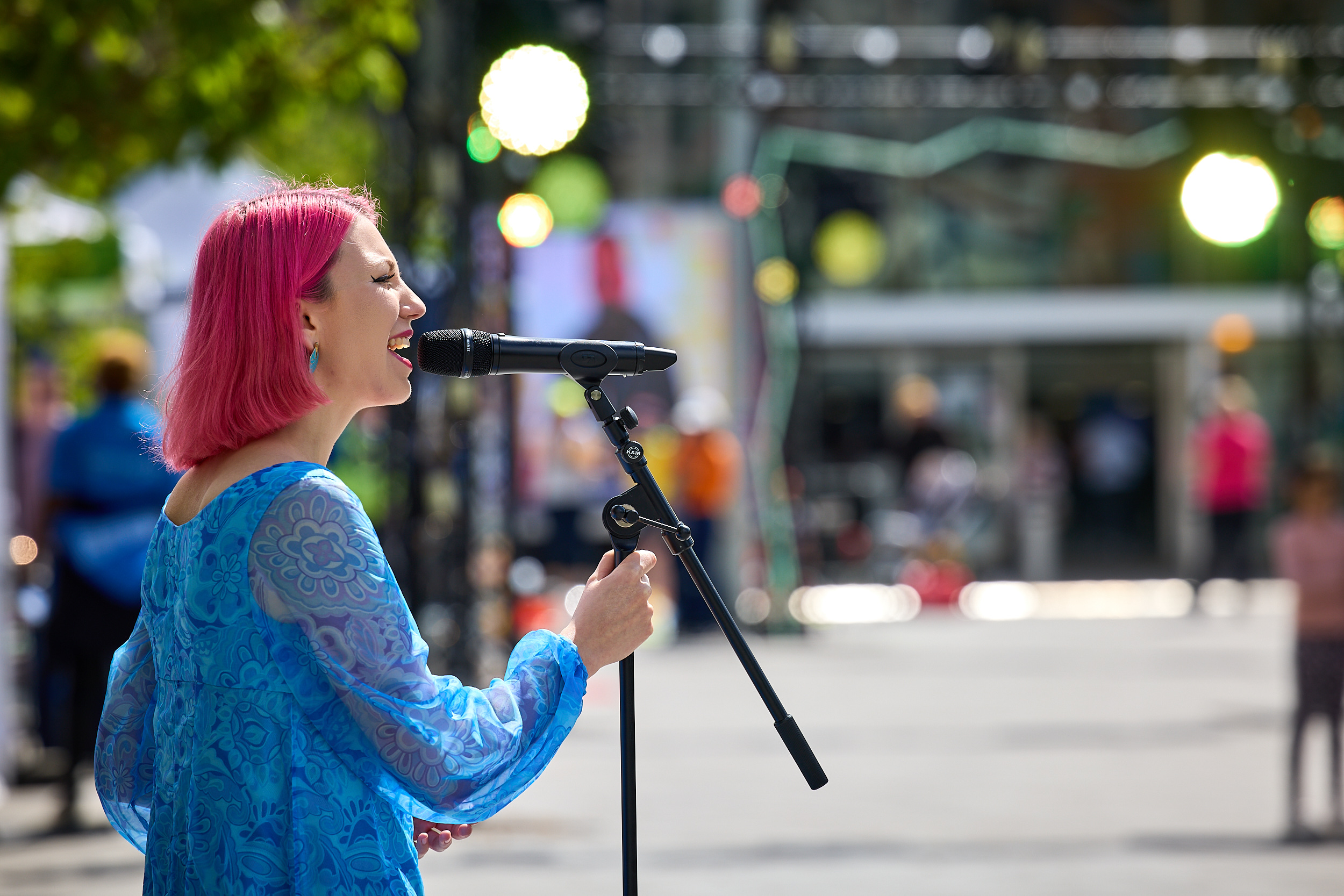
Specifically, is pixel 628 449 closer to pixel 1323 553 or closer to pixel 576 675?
pixel 576 675

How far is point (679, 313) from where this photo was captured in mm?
14406

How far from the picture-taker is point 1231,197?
36.7ft

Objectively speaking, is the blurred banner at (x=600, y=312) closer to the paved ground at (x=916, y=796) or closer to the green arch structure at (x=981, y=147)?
the paved ground at (x=916, y=796)

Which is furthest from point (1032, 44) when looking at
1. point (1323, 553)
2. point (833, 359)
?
point (833, 359)

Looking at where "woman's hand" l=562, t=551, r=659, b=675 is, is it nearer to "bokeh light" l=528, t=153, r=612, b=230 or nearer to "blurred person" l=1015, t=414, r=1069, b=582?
"bokeh light" l=528, t=153, r=612, b=230

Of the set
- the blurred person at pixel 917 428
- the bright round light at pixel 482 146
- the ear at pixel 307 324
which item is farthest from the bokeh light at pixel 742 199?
the ear at pixel 307 324

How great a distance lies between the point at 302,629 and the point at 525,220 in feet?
30.8

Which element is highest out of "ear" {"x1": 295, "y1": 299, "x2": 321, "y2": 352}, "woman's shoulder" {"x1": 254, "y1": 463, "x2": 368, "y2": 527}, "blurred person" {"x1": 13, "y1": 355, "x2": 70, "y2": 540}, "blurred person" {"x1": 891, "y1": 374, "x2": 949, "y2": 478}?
"ear" {"x1": 295, "y1": 299, "x2": 321, "y2": 352}

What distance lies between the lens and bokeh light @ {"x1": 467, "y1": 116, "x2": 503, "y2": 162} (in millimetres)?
8117

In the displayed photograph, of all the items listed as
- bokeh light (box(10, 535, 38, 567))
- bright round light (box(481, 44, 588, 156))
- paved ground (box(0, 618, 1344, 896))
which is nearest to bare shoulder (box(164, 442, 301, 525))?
paved ground (box(0, 618, 1344, 896))

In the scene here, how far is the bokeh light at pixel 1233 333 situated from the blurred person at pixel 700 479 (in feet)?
34.4

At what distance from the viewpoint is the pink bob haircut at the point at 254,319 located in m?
1.95

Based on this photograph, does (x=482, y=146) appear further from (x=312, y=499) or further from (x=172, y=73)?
(x=312, y=499)

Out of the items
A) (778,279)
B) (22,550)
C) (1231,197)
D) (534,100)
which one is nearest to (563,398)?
(778,279)
